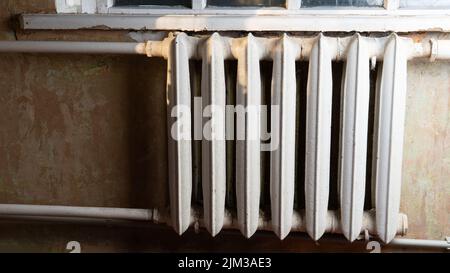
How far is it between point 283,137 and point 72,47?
627 mm

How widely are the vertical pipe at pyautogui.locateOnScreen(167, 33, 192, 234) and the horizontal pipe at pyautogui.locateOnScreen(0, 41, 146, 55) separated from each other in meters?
0.14

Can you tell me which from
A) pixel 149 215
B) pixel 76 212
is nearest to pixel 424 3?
pixel 149 215

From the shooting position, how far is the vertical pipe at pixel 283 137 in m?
1.31

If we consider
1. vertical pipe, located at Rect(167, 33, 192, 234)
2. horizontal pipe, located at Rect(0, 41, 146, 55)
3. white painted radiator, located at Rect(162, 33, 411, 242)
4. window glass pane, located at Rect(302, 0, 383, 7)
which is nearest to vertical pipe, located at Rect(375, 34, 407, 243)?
white painted radiator, located at Rect(162, 33, 411, 242)

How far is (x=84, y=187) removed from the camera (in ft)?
5.32

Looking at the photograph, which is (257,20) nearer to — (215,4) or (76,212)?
(215,4)

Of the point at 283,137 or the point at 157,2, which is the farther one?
the point at 157,2

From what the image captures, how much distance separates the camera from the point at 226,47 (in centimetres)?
135

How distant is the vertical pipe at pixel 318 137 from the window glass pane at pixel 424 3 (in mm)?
323

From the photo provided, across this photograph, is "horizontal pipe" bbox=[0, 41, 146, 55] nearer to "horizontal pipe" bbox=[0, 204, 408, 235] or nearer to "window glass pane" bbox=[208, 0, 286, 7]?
"window glass pane" bbox=[208, 0, 286, 7]

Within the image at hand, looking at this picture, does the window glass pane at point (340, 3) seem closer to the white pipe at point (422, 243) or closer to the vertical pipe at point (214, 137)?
the vertical pipe at point (214, 137)

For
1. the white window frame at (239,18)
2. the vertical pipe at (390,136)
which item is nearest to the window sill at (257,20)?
the white window frame at (239,18)
